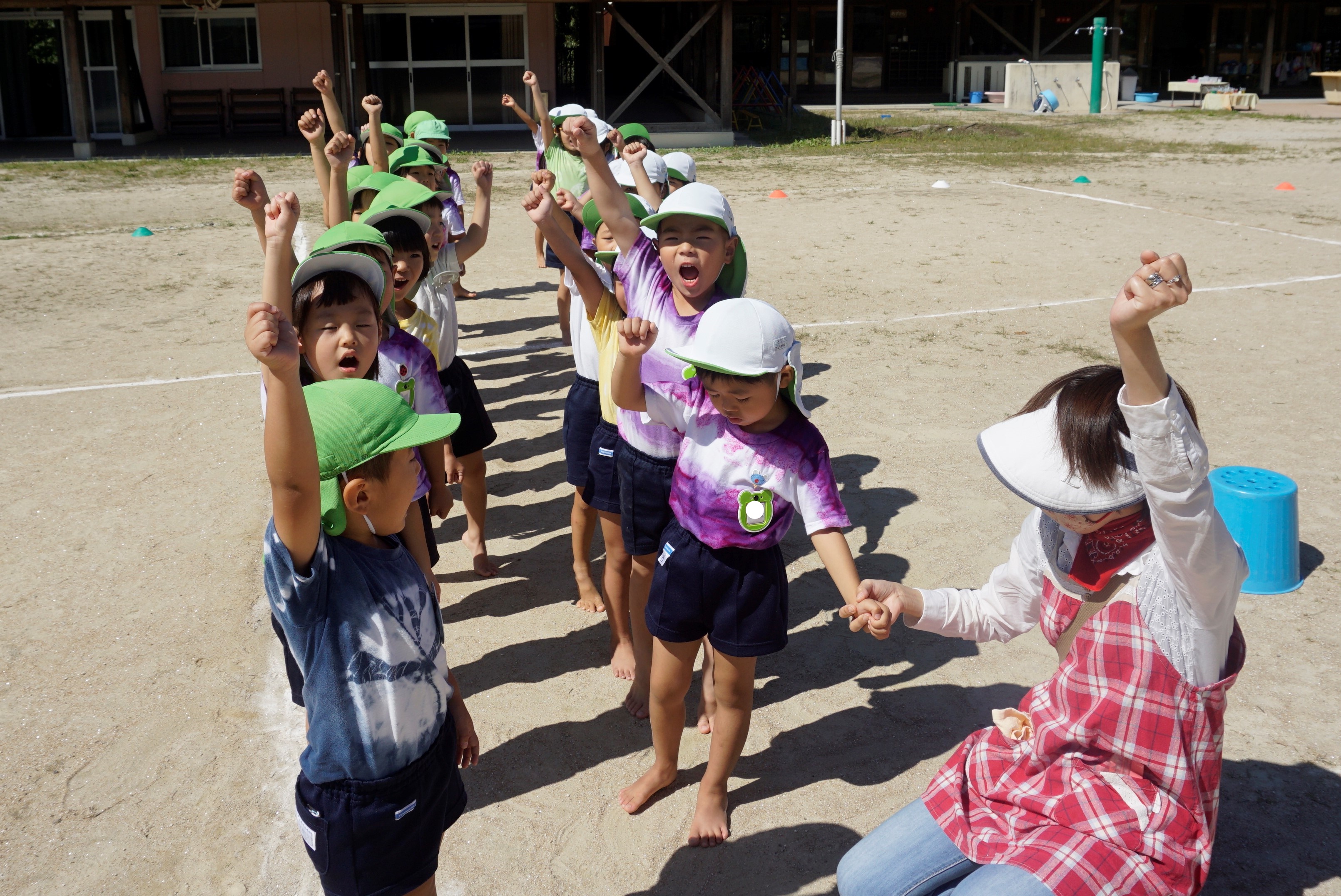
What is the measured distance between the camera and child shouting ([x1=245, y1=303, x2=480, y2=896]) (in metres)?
2.01

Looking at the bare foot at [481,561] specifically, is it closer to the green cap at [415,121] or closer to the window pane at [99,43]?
the green cap at [415,121]

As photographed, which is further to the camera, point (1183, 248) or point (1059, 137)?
point (1059, 137)

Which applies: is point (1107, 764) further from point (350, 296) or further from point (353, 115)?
point (353, 115)

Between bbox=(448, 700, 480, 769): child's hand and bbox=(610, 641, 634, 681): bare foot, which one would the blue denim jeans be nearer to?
bbox=(448, 700, 480, 769): child's hand

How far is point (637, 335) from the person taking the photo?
2703 mm

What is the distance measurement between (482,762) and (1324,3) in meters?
39.1

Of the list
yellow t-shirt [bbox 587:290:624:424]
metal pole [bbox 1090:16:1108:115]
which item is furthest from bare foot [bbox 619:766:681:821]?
metal pole [bbox 1090:16:1108:115]

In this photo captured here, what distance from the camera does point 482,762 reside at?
11.1 feet

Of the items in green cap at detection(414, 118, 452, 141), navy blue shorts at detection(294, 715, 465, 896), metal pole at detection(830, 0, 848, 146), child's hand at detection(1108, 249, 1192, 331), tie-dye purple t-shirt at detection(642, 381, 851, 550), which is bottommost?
navy blue shorts at detection(294, 715, 465, 896)

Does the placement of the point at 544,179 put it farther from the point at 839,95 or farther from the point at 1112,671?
the point at 839,95

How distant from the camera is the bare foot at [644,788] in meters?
3.15

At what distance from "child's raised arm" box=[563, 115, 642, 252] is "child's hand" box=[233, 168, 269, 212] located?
97cm

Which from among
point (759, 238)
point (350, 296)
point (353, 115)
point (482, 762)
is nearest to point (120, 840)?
point (482, 762)

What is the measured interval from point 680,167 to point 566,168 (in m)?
2.65
